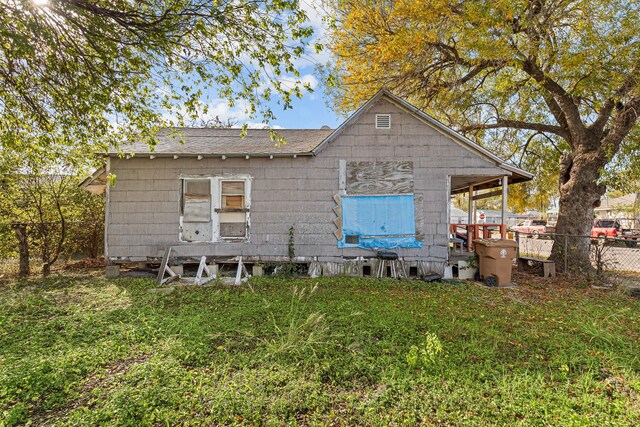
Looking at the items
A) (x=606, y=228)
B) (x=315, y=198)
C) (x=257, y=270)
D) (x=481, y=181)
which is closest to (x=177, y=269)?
(x=257, y=270)

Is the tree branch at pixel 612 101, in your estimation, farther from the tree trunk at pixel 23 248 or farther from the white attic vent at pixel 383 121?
the tree trunk at pixel 23 248

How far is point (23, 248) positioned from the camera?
8.45m

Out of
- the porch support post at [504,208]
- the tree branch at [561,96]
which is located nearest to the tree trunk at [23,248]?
the porch support post at [504,208]

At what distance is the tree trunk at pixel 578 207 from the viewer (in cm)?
908

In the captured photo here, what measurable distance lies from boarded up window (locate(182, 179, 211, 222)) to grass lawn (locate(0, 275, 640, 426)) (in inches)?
110

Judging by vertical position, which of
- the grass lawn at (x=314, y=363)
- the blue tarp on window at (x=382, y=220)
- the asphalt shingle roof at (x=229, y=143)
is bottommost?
the grass lawn at (x=314, y=363)

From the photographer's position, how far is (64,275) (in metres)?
8.51

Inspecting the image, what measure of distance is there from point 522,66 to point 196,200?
966 centimetres

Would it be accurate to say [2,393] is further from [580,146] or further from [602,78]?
[580,146]

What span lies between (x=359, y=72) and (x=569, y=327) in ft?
28.6

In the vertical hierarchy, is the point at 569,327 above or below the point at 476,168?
below

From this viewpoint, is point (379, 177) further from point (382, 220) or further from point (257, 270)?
point (257, 270)

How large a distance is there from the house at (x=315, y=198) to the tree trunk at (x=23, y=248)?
2.30 m

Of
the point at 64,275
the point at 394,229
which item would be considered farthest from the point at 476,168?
the point at 64,275
